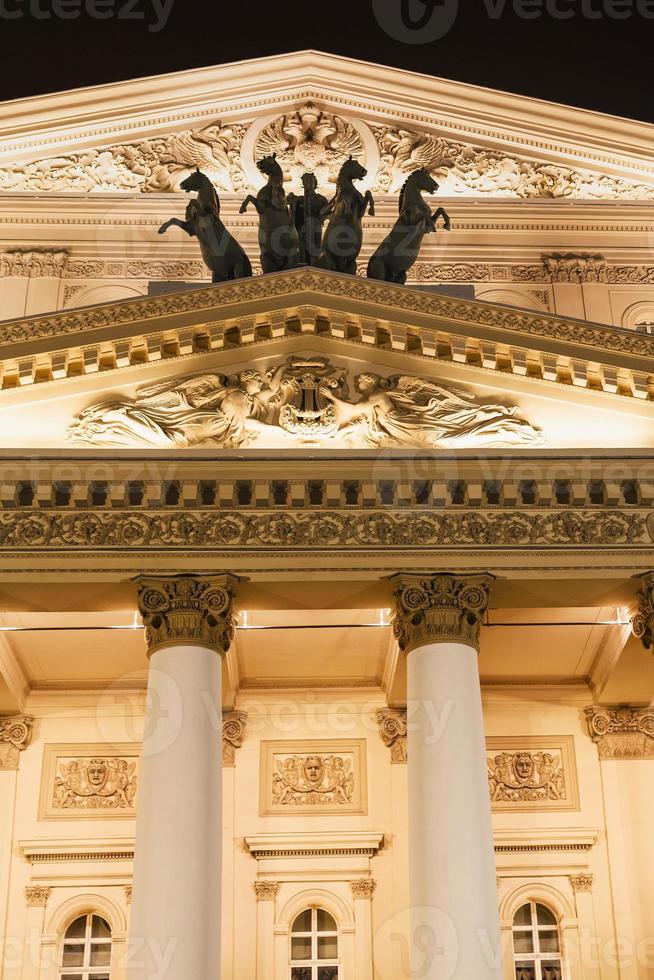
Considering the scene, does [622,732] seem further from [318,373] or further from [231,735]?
[318,373]

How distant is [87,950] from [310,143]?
1095 centimetres

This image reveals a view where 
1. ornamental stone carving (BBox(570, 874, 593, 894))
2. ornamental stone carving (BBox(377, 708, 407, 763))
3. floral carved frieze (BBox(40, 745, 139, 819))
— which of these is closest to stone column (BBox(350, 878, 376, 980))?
ornamental stone carving (BBox(377, 708, 407, 763))

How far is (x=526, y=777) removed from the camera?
48.8 feet

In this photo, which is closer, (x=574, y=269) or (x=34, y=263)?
(x=34, y=263)

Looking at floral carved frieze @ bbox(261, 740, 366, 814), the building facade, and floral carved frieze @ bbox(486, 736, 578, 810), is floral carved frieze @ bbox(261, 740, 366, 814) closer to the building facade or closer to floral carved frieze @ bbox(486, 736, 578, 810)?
the building facade

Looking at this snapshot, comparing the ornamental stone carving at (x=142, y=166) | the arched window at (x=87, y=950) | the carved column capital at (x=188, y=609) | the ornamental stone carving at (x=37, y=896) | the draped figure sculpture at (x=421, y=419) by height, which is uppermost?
the ornamental stone carving at (x=142, y=166)

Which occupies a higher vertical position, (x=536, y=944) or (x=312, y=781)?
(x=312, y=781)

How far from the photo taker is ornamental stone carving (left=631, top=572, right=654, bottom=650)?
478 inches

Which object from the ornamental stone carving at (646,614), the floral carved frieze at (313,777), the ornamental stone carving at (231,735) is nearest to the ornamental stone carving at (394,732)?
the floral carved frieze at (313,777)

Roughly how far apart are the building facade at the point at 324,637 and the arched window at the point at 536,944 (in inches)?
1.1

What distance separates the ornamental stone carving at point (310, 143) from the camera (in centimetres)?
1912

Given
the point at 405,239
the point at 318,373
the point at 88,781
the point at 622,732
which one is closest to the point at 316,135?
the point at 405,239

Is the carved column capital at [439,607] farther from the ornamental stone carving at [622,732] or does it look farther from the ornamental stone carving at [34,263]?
the ornamental stone carving at [34,263]

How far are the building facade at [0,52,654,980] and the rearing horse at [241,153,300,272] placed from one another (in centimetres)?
67
